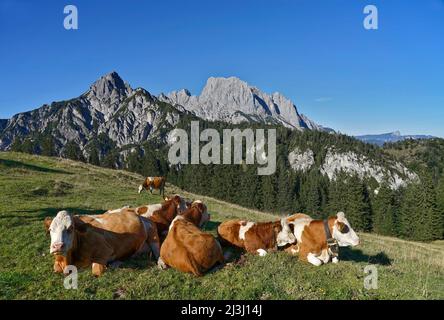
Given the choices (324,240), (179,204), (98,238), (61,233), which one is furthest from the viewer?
(179,204)

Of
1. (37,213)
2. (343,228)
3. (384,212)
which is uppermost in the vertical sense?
(343,228)

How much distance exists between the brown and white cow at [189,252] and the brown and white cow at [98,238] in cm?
93

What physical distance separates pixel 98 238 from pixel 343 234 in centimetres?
719

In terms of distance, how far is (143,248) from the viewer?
12.0m

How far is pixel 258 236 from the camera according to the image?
13.0 meters

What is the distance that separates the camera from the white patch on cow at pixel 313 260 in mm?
11470

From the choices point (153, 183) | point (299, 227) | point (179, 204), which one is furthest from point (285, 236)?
point (153, 183)

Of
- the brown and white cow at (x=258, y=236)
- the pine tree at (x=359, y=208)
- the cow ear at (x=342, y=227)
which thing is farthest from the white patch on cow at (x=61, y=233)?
the pine tree at (x=359, y=208)

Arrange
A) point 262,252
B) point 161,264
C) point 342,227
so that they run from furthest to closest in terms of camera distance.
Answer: point 262,252
point 342,227
point 161,264

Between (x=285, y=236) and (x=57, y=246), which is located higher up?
(x=57, y=246)

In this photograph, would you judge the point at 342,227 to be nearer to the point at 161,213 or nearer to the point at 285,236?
the point at 285,236

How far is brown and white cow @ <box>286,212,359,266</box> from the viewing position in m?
11.8
